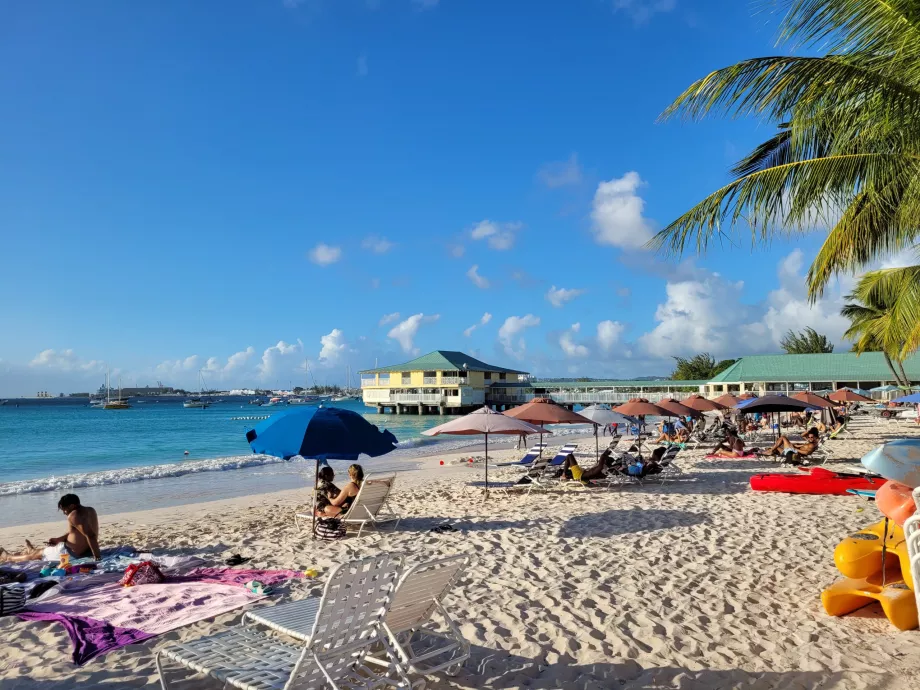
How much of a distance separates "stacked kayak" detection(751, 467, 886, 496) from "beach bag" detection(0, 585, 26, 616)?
10018 millimetres

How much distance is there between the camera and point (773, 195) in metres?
6.40

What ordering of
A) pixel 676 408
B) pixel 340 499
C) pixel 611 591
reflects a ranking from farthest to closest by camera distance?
pixel 676 408
pixel 340 499
pixel 611 591

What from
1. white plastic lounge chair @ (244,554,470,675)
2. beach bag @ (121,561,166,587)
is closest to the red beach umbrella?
beach bag @ (121,561,166,587)

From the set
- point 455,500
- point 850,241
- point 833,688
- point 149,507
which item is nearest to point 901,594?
point 833,688

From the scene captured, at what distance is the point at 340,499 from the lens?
27.1 ft

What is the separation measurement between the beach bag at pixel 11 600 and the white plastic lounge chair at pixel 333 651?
2.44 m

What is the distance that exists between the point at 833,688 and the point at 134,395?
178m

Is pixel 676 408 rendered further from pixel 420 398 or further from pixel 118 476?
pixel 420 398

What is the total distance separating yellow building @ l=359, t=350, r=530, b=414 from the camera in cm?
6075

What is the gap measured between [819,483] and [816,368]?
43.7 m

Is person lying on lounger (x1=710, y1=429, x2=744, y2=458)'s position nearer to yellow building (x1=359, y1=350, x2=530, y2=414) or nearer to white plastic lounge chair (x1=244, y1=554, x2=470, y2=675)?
white plastic lounge chair (x1=244, y1=554, x2=470, y2=675)

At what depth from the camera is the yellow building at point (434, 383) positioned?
6075cm

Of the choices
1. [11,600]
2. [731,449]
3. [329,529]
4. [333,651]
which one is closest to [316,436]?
[329,529]

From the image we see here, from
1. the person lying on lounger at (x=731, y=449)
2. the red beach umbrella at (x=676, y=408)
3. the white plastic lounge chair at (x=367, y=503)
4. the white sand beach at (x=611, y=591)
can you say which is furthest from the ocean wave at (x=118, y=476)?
the person lying on lounger at (x=731, y=449)
